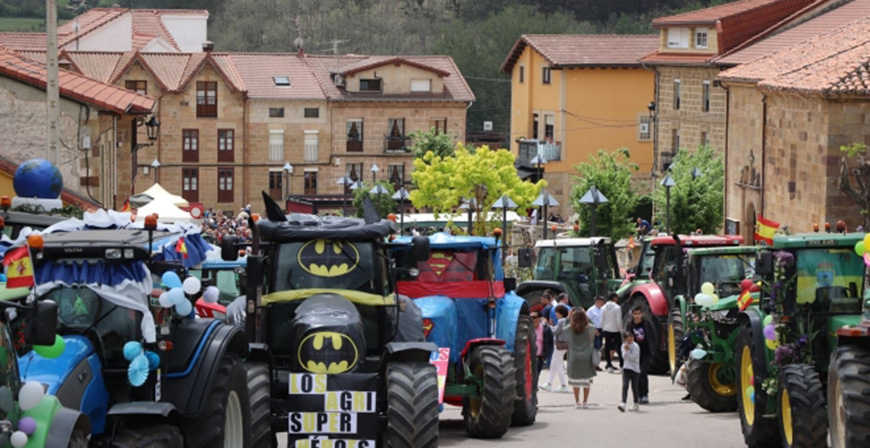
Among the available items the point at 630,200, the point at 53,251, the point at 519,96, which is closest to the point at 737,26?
the point at 630,200

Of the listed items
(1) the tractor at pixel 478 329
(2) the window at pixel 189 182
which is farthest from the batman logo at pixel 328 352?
(2) the window at pixel 189 182

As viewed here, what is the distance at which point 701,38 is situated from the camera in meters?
59.1

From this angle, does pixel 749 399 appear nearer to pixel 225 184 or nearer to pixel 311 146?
pixel 311 146

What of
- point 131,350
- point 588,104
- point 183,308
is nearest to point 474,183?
point 588,104

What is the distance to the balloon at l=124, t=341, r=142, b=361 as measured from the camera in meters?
12.3

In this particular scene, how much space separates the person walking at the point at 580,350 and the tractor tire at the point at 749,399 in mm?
3801

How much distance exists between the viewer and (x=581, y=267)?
106ft

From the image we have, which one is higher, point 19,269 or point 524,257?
point 19,269

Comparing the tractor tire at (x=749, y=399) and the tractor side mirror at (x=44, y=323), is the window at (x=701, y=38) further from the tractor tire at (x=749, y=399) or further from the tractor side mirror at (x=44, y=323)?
the tractor side mirror at (x=44, y=323)

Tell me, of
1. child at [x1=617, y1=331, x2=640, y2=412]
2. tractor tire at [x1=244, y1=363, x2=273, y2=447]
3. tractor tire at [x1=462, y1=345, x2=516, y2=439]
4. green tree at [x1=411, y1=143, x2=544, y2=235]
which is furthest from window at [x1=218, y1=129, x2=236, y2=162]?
tractor tire at [x1=244, y1=363, x2=273, y2=447]

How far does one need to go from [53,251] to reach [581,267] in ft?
68.6

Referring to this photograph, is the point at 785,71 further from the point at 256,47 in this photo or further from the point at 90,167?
the point at 256,47

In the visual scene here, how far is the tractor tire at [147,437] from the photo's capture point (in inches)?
466

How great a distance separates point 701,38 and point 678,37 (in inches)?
65.8
